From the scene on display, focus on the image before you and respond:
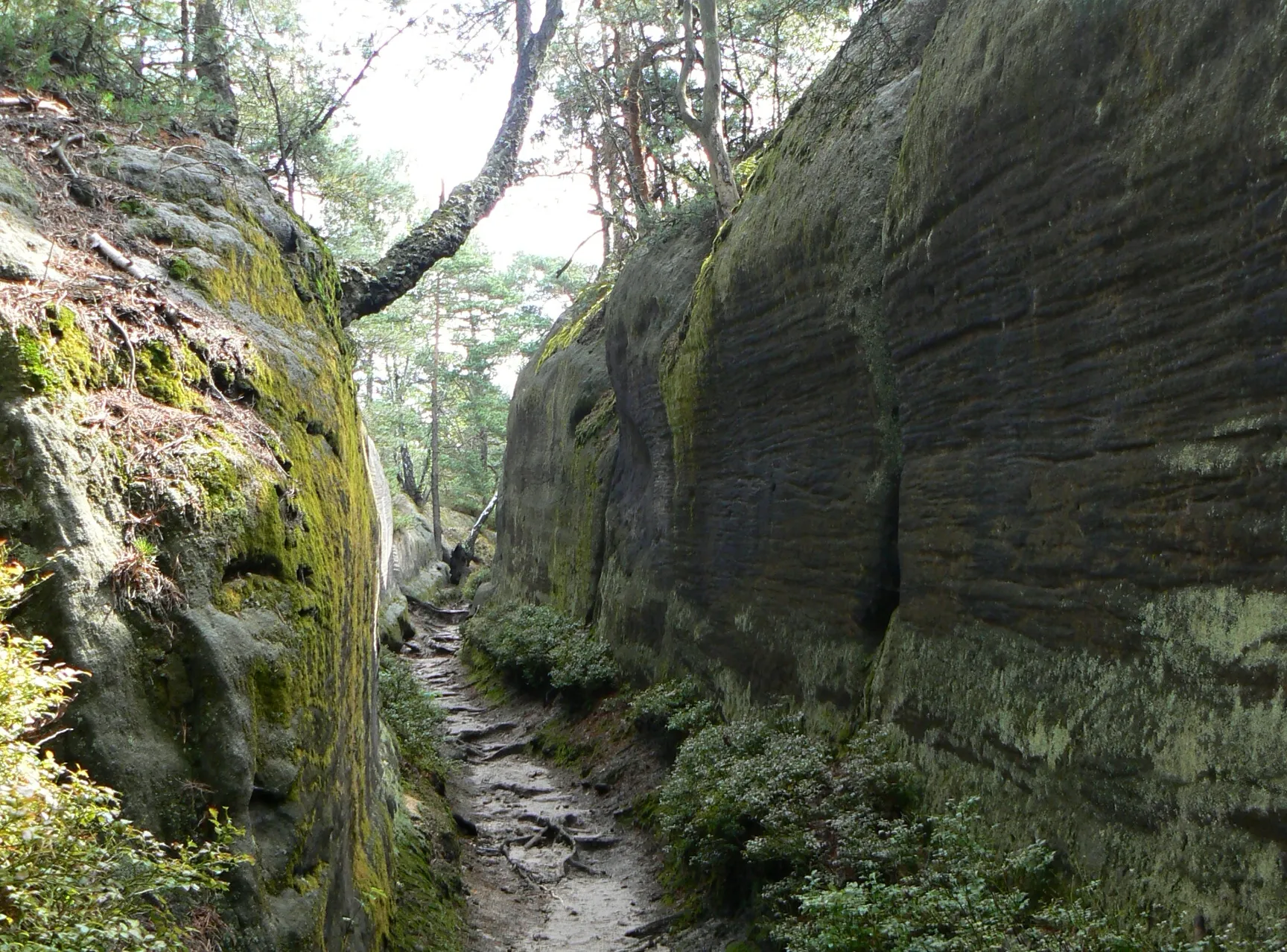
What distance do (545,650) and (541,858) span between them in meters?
6.49

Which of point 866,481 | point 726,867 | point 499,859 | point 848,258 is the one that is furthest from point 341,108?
point 726,867

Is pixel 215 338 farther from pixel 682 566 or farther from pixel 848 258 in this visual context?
pixel 682 566

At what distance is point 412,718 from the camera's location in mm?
13195

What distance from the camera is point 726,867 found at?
344 inches

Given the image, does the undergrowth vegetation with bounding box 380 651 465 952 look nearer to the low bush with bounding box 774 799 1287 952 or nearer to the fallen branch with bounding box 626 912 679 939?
the fallen branch with bounding box 626 912 679 939

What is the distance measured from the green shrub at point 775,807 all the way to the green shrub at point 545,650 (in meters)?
5.12

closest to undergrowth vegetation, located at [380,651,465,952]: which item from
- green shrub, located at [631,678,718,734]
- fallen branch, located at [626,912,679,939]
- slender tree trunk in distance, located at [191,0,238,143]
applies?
fallen branch, located at [626,912,679,939]

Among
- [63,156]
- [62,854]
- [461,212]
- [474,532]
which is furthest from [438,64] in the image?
[474,532]

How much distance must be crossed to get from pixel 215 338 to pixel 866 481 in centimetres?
584

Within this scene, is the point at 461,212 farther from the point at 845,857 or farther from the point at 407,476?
the point at 407,476

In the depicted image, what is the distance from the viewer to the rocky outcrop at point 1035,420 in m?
5.16

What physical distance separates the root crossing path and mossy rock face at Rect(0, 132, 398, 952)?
279 cm

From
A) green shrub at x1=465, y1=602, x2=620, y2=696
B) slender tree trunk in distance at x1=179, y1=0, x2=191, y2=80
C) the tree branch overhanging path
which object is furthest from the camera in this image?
green shrub at x1=465, y1=602, x2=620, y2=696

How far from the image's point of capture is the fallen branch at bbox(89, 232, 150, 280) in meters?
5.92
